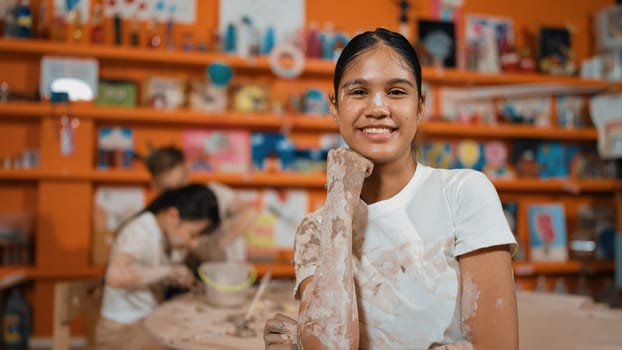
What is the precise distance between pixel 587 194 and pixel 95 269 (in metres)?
3.67

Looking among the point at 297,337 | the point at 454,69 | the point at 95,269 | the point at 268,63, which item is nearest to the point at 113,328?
the point at 95,269

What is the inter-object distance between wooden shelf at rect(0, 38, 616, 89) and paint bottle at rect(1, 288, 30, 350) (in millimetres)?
1488

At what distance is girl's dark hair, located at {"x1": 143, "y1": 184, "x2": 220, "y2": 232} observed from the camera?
7.43 feet

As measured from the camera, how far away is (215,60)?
11.3ft

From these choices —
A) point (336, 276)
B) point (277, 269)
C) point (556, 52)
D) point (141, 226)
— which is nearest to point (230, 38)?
point (277, 269)

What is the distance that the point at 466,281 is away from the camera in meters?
0.92

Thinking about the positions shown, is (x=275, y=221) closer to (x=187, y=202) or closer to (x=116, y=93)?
(x=116, y=93)

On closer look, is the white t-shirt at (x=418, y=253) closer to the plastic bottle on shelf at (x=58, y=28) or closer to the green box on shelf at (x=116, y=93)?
the green box on shelf at (x=116, y=93)

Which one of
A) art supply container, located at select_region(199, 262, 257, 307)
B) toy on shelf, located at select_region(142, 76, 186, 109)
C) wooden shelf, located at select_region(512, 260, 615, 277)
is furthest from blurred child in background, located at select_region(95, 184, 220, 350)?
wooden shelf, located at select_region(512, 260, 615, 277)

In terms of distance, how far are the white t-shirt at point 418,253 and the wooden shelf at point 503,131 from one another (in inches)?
110

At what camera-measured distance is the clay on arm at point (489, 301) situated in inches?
35.3

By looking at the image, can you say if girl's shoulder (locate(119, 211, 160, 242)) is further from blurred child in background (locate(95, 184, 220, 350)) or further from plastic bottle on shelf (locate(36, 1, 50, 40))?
plastic bottle on shelf (locate(36, 1, 50, 40))

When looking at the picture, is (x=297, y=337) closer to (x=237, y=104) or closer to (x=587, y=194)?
(x=237, y=104)

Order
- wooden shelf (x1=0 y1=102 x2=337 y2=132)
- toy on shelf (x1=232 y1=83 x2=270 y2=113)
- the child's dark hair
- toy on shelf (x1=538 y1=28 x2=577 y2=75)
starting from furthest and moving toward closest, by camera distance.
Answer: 1. toy on shelf (x1=538 y1=28 x2=577 y2=75)
2. toy on shelf (x1=232 y1=83 x2=270 y2=113)
3. wooden shelf (x1=0 y1=102 x2=337 y2=132)
4. the child's dark hair
